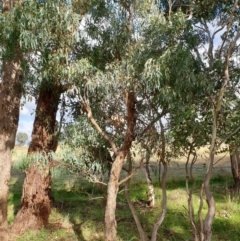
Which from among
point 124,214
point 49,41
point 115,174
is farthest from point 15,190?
point 49,41

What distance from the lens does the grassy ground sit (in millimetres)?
10234

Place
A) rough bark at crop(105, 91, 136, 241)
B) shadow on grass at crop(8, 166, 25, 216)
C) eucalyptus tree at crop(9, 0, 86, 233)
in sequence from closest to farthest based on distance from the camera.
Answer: eucalyptus tree at crop(9, 0, 86, 233)
rough bark at crop(105, 91, 136, 241)
shadow on grass at crop(8, 166, 25, 216)

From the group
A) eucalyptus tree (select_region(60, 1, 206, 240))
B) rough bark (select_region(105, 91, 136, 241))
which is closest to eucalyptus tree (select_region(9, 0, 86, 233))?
eucalyptus tree (select_region(60, 1, 206, 240))

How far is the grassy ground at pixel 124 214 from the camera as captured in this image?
10234 mm

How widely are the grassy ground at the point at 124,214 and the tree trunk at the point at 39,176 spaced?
36cm

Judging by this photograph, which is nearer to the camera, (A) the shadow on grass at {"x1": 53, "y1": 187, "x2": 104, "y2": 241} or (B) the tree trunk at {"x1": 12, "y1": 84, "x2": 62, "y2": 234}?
(B) the tree trunk at {"x1": 12, "y1": 84, "x2": 62, "y2": 234}

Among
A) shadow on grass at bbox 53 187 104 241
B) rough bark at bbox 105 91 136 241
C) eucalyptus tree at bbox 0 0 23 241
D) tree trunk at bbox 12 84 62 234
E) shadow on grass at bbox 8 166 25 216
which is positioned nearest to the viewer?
rough bark at bbox 105 91 136 241

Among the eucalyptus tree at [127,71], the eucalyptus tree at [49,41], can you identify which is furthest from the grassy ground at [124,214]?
the eucalyptus tree at [49,41]

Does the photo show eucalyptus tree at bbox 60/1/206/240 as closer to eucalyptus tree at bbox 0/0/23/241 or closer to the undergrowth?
the undergrowth

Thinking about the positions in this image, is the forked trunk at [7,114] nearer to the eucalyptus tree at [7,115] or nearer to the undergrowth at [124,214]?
the eucalyptus tree at [7,115]

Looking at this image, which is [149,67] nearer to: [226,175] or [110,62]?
[110,62]

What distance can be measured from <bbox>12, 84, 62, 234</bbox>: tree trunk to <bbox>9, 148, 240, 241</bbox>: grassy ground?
36 cm

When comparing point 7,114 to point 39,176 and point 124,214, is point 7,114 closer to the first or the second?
point 39,176

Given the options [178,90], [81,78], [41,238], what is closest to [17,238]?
[41,238]
